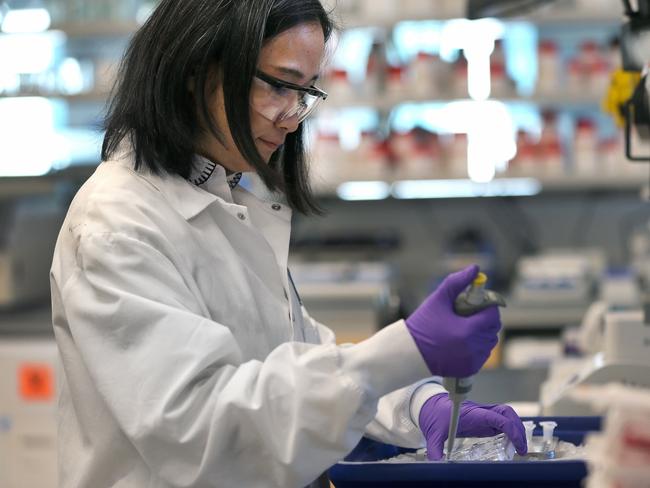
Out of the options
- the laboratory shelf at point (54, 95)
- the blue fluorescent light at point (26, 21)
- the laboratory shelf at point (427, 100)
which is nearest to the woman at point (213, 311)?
the laboratory shelf at point (427, 100)

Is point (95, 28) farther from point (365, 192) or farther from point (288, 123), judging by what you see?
point (288, 123)

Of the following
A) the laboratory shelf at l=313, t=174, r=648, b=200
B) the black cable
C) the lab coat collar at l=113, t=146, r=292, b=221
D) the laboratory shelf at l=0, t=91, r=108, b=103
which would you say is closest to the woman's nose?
the lab coat collar at l=113, t=146, r=292, b=221

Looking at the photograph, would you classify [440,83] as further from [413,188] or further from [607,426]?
[607,426]

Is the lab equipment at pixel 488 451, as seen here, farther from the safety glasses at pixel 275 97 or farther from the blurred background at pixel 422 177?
the blurred background at pixel 422 177

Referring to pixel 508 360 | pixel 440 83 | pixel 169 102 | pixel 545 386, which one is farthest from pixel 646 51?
pixel 440 83

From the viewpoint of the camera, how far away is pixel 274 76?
1.34 m

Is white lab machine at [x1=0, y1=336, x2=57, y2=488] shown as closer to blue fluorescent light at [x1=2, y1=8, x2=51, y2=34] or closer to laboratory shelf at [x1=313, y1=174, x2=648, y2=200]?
laboratory shelf at [x1=313, y1=174, x2=648, y2=200]

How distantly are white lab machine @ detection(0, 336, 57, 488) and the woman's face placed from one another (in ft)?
7.43

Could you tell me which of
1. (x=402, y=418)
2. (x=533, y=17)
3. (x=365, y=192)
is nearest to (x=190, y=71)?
(x=402, y=418)

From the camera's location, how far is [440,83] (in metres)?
3.97

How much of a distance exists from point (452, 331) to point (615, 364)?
941 mm

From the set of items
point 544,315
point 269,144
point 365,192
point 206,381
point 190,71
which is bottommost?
point 544,315

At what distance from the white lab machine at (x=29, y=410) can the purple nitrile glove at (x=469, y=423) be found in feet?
7.69

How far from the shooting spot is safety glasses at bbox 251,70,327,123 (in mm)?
Result: 1339
